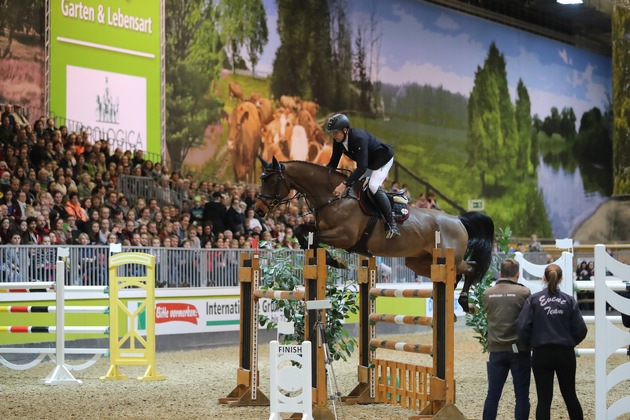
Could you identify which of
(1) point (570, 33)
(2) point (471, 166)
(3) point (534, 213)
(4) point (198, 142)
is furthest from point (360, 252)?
(1) point (570, 33)

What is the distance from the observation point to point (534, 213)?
32.5 metres

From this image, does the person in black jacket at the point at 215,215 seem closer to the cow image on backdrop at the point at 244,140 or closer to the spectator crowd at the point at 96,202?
the spectator crowd at the point at 96,202

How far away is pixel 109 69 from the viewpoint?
20.1m

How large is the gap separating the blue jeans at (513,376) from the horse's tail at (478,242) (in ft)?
9.87

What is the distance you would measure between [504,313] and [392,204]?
7.80ft

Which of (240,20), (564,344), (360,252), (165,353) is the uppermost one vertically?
(240,20)

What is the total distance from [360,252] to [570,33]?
2815cm

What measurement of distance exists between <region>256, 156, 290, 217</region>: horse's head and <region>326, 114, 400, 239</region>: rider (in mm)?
497

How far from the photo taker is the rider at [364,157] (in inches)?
333

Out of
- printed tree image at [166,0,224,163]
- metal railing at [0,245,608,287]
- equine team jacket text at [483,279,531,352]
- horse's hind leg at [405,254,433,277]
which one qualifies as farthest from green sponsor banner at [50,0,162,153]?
equine team jacket text at [483,279,531,352]

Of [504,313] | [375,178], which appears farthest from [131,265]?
[504,313]

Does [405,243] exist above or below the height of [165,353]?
above

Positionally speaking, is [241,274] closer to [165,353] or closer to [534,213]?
[165,353]

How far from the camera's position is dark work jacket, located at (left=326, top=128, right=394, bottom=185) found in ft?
27.8
